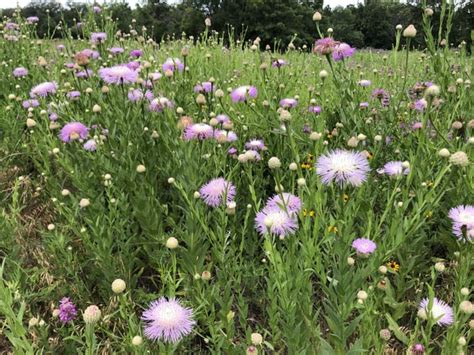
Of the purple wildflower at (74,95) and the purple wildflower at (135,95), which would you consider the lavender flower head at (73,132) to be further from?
the purple wildflower at (74,95)

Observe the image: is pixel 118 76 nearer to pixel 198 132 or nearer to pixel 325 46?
pixel 198 132

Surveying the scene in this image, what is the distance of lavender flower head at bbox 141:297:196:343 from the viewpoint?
137cm

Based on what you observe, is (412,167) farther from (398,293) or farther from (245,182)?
(245,182)

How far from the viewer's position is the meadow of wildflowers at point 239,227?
152 cm

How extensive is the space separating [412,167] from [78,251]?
1945mm

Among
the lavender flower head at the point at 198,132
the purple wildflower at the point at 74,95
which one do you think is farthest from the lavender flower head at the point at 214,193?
the purple wildflower at the point at 74,95

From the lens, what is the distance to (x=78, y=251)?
252cm

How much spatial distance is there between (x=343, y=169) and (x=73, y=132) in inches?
68.8

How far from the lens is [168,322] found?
4.58 feet

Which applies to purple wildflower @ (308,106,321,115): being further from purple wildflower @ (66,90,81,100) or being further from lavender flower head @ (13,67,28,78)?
lavender flower head @ (13,67,28,78)

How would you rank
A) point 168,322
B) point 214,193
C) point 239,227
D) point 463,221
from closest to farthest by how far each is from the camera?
point 168,322
point 463,221
point 214,193
point 239,227

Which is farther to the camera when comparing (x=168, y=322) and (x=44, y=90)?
(x=44, y=90)

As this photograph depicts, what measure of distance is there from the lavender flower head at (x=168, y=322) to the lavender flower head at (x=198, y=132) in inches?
41.6

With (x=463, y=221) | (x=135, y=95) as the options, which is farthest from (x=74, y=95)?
(x=463, y=221)
